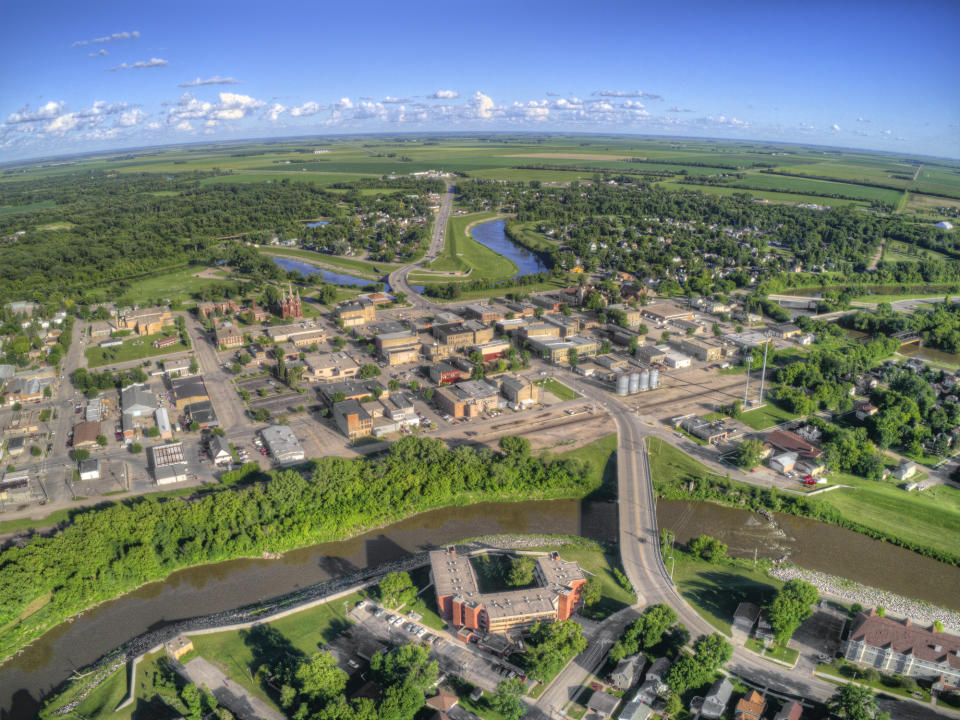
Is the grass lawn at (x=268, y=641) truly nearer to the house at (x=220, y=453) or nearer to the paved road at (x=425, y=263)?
the house at (x=220, y=453)

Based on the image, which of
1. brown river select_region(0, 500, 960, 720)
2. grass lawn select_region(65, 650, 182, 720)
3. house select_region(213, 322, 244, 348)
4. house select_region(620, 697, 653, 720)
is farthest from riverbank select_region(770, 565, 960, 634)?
house select_region(213, 322, 244, 348)

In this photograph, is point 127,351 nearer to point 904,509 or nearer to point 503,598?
point 503,598

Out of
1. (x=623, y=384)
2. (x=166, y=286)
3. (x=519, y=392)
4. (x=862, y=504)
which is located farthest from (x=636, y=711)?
(x=166, y=286)

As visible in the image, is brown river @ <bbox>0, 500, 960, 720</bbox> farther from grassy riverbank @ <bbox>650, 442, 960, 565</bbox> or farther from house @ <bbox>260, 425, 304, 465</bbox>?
house @ <bbox>260, 425, 304, 465</bbox>

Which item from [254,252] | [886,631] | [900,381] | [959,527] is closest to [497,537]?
[886,631]

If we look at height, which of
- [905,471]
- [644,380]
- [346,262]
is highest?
[346,262]
